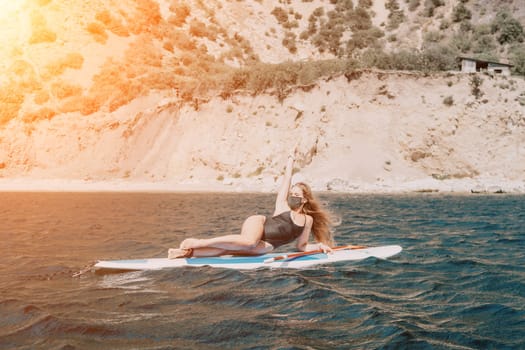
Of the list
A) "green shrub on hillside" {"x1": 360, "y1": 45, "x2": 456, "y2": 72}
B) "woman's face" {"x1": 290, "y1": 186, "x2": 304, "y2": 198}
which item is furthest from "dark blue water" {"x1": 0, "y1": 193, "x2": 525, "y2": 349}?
"green shrub on hillside" {"x1": 360, "y1": 45, "x2": 456, "y2": 72}

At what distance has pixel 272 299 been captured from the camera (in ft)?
20.9

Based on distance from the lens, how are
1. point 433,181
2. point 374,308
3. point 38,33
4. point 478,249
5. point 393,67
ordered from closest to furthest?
point 374,308, point 478,249, point 433,181, point 393,67, point 38,33

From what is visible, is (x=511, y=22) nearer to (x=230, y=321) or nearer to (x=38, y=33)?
(x=38, y=33)

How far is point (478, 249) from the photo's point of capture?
9.96 meters

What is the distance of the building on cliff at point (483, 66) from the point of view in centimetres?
3688

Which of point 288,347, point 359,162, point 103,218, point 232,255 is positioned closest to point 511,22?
point 359,162

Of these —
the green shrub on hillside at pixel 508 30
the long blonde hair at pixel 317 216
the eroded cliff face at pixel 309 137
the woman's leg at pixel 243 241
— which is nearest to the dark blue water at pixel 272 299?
the woman's leg at pixel 243 241

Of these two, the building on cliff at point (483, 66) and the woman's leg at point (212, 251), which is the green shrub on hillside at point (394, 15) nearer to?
the building on cliff at point (483, 66)

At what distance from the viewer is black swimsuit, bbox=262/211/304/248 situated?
27.3 feet

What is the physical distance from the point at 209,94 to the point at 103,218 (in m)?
24.4

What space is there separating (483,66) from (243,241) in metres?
33.6

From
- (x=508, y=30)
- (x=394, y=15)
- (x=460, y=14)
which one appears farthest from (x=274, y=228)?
(x=394, y=15)

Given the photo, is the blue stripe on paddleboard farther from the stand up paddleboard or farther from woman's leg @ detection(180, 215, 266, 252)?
woman's leg @ detection(180, 215, 266, 252)

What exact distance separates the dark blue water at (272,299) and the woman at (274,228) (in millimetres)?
556
